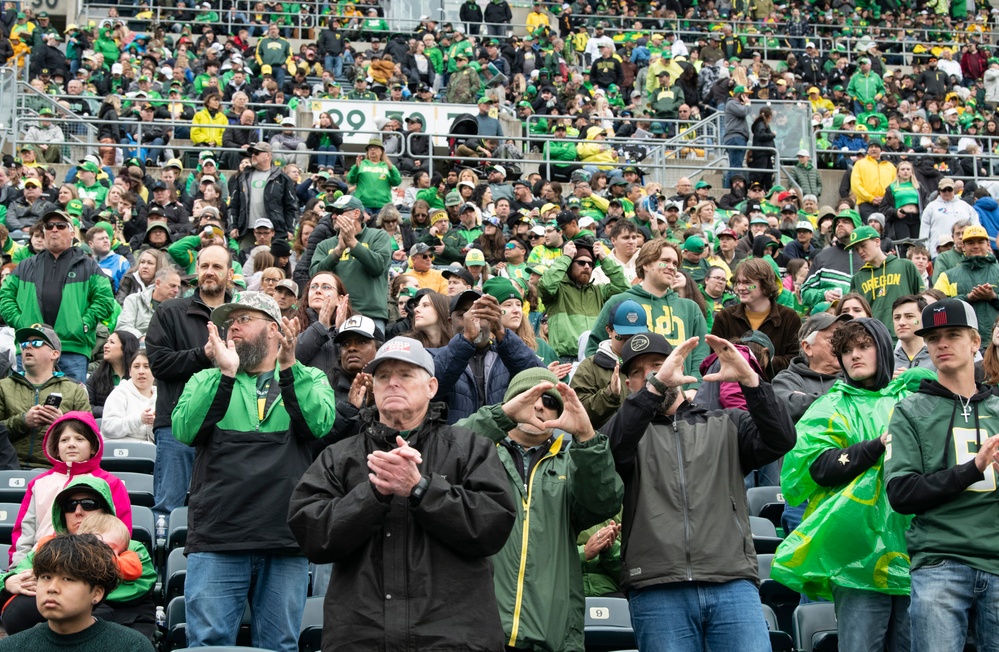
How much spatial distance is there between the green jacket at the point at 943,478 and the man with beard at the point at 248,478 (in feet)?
7.98

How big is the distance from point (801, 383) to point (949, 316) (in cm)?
191

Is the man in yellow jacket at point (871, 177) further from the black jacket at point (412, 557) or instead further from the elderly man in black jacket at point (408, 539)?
the black jacket at point (412, 557)

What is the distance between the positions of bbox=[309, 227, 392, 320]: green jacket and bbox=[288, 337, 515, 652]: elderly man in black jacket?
5.39 meters

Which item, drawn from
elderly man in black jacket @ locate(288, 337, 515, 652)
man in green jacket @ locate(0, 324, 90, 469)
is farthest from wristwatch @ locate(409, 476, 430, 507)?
man in green jacket @ locate(0, 324, 90, 469)

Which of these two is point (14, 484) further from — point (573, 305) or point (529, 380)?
point (573, 305)

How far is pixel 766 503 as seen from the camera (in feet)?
24.1

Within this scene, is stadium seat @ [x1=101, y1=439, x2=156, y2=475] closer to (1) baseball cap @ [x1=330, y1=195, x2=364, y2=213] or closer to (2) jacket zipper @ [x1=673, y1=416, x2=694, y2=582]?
(1) baseball cap @ [x1=330, y1=195, x2=364, y2=213]

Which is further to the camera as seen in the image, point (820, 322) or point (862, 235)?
point (862, 235)

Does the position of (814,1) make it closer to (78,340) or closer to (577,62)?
(577,62)

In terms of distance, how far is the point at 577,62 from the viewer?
1011 inches

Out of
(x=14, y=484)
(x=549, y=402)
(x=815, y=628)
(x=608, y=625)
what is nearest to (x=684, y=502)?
(x=549, y=402)

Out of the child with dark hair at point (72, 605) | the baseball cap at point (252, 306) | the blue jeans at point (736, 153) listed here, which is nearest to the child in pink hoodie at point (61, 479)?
the baseball cap at point (252, 306)

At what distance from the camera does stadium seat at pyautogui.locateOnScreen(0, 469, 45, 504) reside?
7.22 m

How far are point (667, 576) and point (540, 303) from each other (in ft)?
19.0
